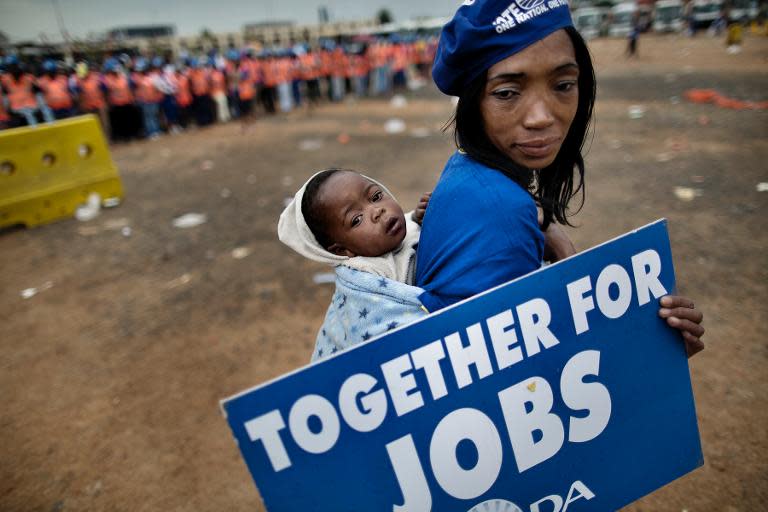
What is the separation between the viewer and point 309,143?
31.5 feet

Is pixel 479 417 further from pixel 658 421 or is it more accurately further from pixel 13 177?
pixel 13 177

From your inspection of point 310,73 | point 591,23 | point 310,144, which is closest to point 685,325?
point 310,144

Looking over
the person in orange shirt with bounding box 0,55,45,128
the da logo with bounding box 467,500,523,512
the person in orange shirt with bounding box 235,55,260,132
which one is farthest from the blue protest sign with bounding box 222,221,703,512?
the person in orange shirt with bounding box 235,55,260,132

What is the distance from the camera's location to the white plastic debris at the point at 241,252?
15.7ft

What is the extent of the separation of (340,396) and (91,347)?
3.45m

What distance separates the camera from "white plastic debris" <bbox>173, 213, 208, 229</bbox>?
226 inches

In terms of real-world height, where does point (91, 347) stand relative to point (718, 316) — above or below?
above

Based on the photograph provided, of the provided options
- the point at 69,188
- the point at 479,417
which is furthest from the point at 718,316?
the point at 69,188

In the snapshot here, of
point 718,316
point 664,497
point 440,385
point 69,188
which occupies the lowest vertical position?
point 664,497

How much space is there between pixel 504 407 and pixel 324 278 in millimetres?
3192

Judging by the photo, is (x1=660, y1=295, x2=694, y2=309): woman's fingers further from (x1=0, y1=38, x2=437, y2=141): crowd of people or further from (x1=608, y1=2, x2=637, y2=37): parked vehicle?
(x1=608, y1=2, x2=637, y2=37): parked vehicle

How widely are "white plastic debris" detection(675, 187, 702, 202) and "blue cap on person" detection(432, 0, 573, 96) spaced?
4707 mm

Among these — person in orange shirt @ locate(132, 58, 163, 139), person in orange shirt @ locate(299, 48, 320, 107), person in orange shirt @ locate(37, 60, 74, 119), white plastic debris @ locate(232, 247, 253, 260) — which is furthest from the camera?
person in orange shirt @ locate(299, 48, 320, 107)

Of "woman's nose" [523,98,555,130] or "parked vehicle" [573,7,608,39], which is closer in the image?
"woman's nose" [523,98,555,130]
